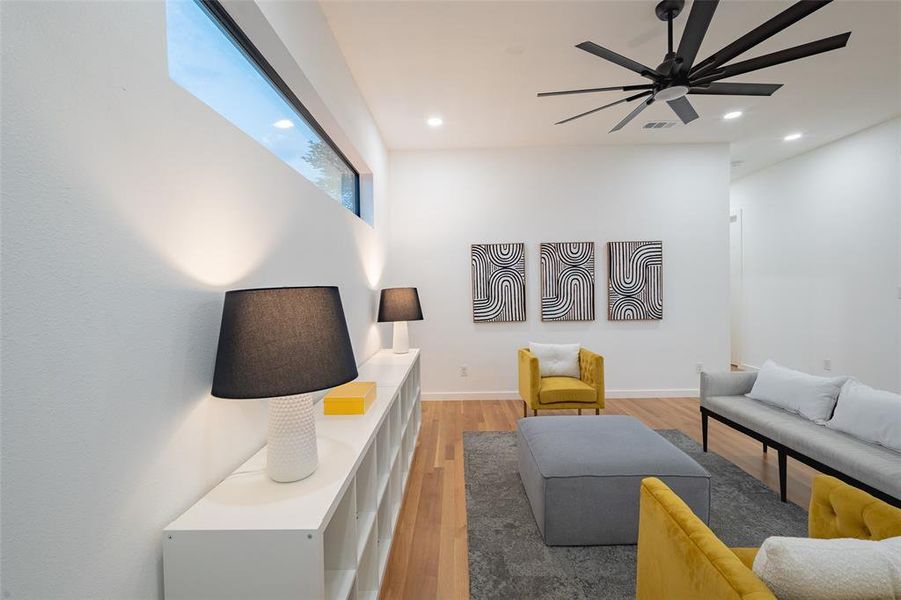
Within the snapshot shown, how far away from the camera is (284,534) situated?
904mm

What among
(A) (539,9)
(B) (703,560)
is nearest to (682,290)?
(A) (539,9)

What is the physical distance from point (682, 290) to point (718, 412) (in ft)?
7.15

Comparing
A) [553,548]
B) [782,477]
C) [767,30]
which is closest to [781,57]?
[767,30]

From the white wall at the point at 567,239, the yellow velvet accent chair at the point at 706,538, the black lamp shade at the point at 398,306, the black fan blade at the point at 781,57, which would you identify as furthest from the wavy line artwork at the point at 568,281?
the yellow velvet accent chair at the point at 706,538

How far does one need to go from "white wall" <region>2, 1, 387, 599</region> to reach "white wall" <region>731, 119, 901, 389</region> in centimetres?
598

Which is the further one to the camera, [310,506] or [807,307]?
[807,307]

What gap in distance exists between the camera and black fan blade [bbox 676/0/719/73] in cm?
156

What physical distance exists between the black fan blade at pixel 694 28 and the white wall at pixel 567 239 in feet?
8.33

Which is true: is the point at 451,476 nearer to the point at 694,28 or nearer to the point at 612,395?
the point at 612,395

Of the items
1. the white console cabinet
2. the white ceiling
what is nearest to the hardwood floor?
the white console cabinet

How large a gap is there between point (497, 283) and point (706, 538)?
12.2 ft

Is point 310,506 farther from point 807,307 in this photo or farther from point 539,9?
point 807,307

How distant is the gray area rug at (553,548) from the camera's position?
1688 millimetres

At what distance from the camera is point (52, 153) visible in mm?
697
